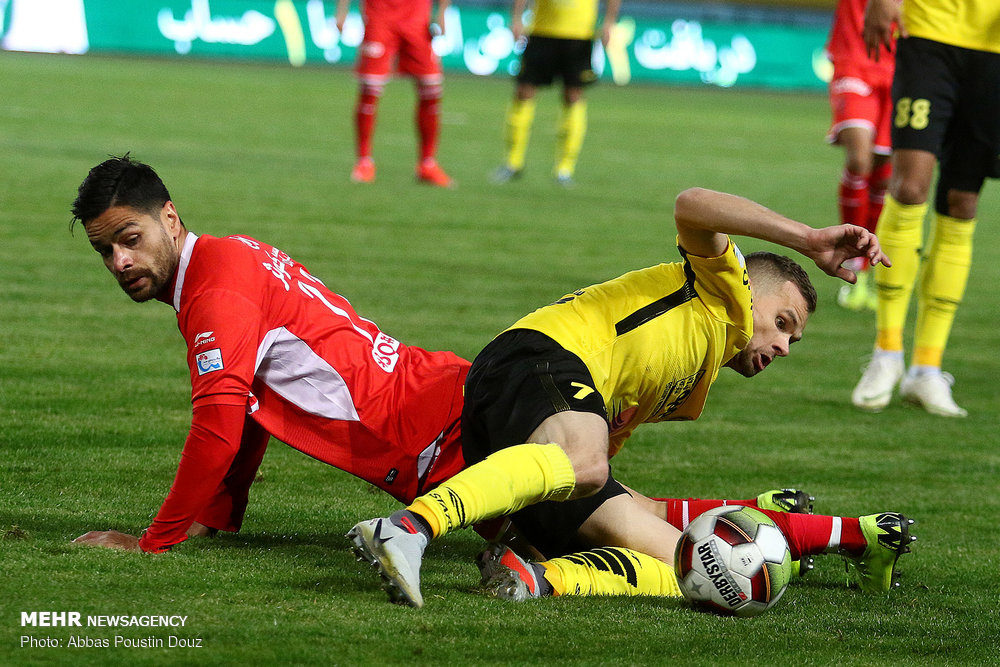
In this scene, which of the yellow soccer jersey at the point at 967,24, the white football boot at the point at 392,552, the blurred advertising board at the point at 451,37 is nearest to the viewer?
the white football boot at the point at 392,552

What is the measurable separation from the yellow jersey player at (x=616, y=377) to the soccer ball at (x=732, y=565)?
0.61ft

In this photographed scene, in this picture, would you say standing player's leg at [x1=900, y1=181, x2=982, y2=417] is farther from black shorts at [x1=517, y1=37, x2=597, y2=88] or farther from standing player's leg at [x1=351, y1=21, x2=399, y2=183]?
black shorts at [x1=517, y1=37, x2=597, y2=88]

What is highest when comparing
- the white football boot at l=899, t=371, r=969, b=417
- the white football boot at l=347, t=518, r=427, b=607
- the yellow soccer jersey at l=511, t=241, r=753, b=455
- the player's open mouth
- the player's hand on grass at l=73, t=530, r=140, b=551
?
the player's open mouth

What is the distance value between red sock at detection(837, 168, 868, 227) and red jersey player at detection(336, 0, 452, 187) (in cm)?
473

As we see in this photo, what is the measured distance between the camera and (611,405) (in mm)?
3533

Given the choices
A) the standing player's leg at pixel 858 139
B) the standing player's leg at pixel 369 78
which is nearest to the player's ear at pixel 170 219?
the standing player's leg at pixel 858 139

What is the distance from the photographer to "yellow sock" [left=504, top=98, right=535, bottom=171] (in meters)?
13.2

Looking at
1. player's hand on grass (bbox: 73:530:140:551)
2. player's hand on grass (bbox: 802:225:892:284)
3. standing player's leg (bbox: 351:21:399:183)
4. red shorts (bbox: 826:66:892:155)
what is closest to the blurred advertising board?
standing player's leg (bbox: 351:21:399:183)

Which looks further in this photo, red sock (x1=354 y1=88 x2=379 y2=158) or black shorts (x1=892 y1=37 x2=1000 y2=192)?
red sock (x1=354 y1=88 x2=379 y2=158)

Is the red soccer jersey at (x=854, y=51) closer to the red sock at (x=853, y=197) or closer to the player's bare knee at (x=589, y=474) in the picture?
the red sock at (x=853, y=197)

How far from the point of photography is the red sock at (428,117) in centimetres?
1240

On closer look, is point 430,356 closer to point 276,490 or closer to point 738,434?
point 276,490

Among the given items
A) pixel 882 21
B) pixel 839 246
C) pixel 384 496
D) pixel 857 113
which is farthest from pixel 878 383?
pixel 839 246

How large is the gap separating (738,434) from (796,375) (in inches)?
50.6
